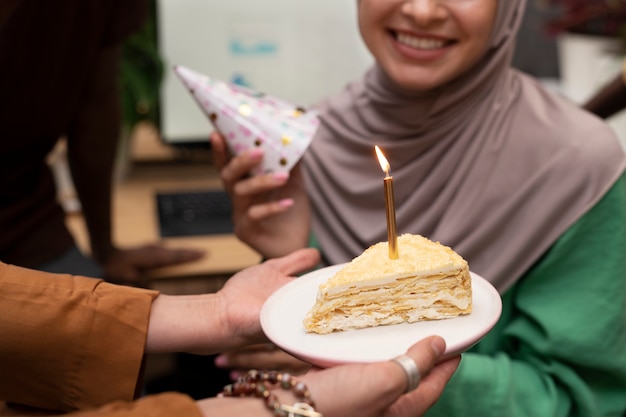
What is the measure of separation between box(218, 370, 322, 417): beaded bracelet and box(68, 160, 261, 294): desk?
0.91 metres

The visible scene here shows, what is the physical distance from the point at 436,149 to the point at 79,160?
43.3 inches

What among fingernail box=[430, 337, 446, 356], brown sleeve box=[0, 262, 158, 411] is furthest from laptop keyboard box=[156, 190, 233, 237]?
fingernail box=[430, 337, 446, 356]

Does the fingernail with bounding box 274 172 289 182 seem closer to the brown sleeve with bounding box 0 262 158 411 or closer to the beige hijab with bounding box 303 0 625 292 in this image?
the beige hijab with bounding box 303 0 625 292

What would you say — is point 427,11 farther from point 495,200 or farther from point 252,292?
point 252,292

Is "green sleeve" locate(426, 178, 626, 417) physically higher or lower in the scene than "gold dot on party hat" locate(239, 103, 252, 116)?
lower

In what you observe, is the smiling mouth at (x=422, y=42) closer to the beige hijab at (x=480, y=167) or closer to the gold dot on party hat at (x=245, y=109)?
the beige hijab at (x=480, y=167)

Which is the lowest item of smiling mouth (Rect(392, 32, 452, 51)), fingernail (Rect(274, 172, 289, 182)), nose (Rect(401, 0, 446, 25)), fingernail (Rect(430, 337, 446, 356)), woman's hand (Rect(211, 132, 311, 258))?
woman's hand (Rect(211, 132, 311, 258))

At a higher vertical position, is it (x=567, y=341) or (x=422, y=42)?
(x=422, y=42)

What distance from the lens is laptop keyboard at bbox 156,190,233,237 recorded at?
203cm

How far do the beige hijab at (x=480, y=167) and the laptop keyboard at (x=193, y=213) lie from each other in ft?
1.96

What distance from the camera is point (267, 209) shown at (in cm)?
131

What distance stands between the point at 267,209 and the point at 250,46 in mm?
1243

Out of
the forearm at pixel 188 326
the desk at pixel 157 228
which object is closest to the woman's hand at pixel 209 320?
the forearm at pixel 188 326

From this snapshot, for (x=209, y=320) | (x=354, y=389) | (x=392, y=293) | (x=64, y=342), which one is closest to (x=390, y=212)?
(x=392, y=293)
